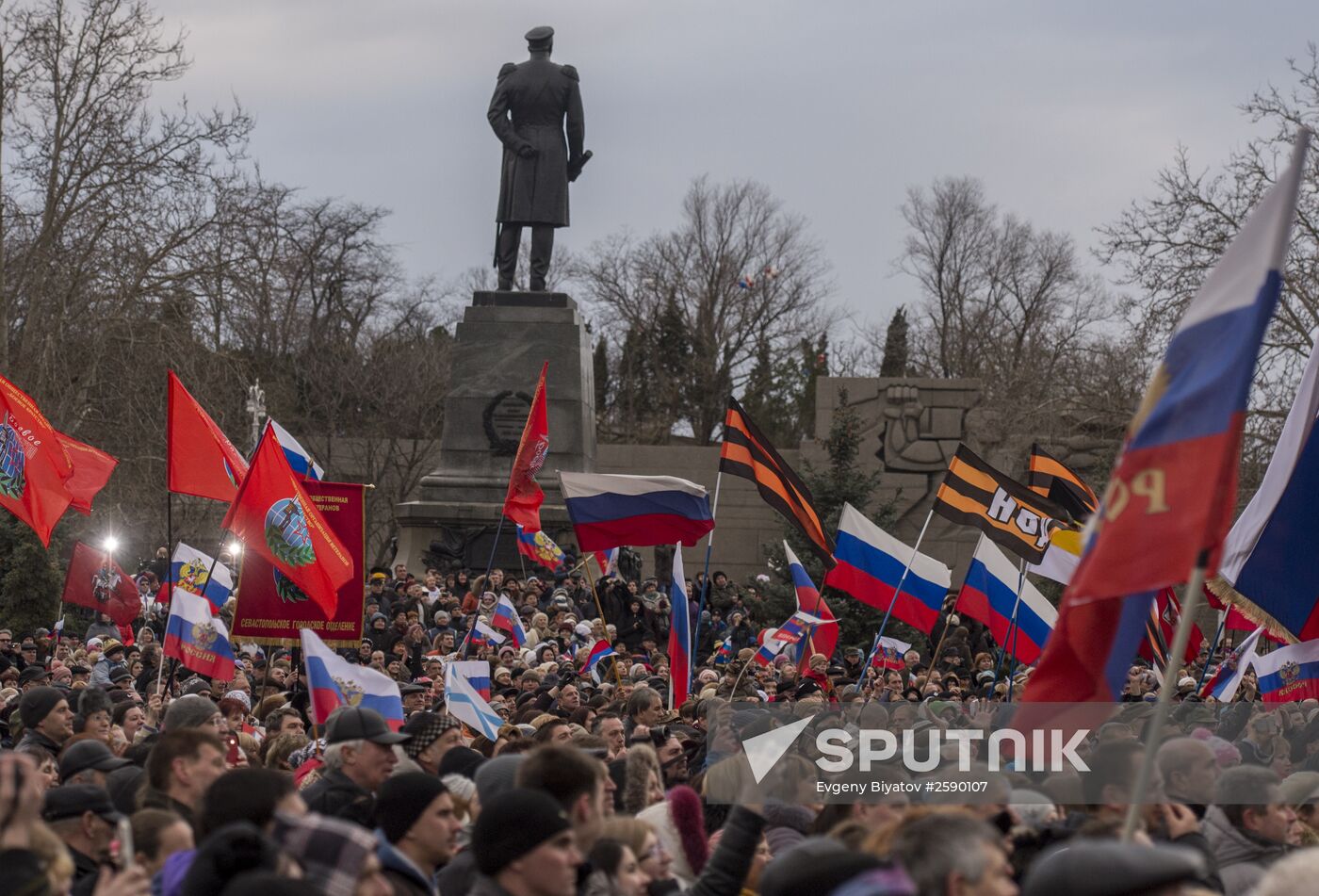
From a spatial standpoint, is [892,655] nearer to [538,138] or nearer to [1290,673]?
[1290,673]

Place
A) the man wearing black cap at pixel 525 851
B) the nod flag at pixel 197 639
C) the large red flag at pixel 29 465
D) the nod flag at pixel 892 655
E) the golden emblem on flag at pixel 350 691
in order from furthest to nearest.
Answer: the nod flag at pixel 892 655
the large red flag at pixel 29 465
the nod flag at pixel 197 639
the golden emblem on flag at pixel 350 691
the man wearing black cap at pixel 525 851

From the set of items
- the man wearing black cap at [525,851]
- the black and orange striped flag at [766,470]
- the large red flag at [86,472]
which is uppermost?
the black and orange striped flag at [766,470]

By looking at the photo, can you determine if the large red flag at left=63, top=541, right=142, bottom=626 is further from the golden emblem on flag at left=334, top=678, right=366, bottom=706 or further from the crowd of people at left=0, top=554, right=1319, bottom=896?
the golden emblem on flag at left=334, top=678, right=366, bottom=706

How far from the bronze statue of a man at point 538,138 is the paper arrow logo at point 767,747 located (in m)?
19.4

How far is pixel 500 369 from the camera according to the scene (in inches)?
1038

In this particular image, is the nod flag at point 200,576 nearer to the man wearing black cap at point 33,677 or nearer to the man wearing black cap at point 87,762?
the man wearing black cap at point 33,677

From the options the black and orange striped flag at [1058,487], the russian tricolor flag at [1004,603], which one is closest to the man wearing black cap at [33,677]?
the russian tricolor flag at [1004,603]

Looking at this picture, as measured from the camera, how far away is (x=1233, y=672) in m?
14.6

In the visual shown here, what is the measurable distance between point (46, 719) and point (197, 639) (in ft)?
10.8

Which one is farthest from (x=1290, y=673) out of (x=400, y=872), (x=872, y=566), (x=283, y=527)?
(x=400, y=872)

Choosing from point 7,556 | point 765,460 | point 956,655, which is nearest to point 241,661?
point 765,460

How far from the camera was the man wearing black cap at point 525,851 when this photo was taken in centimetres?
450

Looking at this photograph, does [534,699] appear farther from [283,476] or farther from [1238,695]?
[1238,695]

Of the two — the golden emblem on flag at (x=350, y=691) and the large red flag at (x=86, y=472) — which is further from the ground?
the large red flag at (x=86, y=472)
